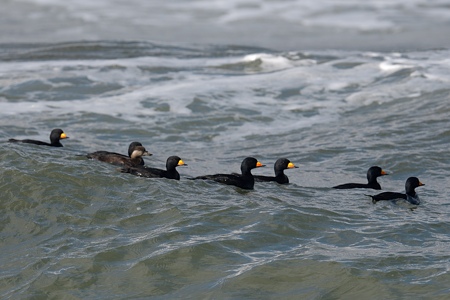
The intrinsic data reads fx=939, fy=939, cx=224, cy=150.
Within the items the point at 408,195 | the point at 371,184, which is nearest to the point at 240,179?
the point at 371,184

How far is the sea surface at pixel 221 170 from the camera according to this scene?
8.11m

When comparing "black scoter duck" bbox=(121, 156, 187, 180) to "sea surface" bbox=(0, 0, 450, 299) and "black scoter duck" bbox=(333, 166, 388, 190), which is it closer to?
"sea surface" bbox=(0, 0, 450, 299)

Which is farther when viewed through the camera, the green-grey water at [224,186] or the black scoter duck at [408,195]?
the black scoter duck at [408,195]

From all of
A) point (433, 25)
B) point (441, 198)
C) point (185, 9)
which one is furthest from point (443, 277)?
point (185, 9)

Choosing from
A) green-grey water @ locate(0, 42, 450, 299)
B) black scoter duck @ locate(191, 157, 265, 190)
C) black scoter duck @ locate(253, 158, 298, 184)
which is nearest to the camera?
green-grey water @ locate(0, 42, 450, 299)

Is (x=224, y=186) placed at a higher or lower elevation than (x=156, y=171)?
lower

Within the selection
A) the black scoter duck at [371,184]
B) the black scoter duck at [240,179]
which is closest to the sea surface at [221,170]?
the black scoter duck at [240,179]

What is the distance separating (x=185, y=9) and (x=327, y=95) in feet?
40.8

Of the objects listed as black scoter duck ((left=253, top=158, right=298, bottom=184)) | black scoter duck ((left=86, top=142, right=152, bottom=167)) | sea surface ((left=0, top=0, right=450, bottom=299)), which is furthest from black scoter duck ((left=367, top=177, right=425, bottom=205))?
black scoter duck ((left=86, top=142, right=152, bottom=167))

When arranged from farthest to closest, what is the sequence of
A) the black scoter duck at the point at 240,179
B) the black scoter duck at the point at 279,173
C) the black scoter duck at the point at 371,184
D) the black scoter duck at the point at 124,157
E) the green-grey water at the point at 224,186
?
the black scoter duck at the point at 279,173 < the black scoter duck at the point at 124,157 < the black scoter duck at the point at 371,184 < the black scoter duck at the point at 240,179 < the green-grey water at the point at 224,186

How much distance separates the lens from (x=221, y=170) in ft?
43.7

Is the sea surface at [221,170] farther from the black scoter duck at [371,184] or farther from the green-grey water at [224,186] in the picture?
the black scoter duck at [371,184]

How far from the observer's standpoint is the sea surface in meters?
8.11

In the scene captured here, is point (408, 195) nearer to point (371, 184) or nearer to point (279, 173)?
point (371, 184)
